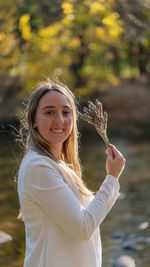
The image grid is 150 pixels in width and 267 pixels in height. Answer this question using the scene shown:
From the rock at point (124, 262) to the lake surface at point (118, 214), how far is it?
0.26ft

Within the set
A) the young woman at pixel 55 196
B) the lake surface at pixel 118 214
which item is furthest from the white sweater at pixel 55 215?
the lake surface at pixel 118 214

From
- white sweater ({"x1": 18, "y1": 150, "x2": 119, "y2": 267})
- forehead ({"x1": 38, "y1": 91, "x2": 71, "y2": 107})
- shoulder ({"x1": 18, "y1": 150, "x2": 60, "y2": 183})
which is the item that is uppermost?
forehead ({"x1": 38, "y1": 91, "x2": 71, "y2": 107})

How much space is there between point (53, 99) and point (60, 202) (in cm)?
52

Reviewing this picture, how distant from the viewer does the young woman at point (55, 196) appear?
173cm

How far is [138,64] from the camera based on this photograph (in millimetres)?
19188

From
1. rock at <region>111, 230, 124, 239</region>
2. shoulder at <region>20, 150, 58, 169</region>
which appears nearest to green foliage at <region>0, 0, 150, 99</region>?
rock at <region>111, 230, 124, 239</region>

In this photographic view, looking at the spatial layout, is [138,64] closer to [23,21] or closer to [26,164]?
[23,21]

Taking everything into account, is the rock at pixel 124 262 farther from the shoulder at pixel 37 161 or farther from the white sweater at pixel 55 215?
the shoulder at pixel 37 161

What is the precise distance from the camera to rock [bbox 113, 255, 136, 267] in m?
4.99

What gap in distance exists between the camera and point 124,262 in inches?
199

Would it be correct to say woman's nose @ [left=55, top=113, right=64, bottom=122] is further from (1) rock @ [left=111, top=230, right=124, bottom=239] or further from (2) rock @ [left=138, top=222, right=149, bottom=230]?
(2) rock @ [left=138, top=222, right=149, bottom=230]

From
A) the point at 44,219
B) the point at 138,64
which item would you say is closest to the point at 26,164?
the point at 44,219

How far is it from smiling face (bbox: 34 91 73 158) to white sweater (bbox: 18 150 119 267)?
0.14 m

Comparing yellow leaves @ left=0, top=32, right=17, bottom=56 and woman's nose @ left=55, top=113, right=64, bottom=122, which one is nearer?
woman's nose @ left=55, top=113, right=64, bottom=122
